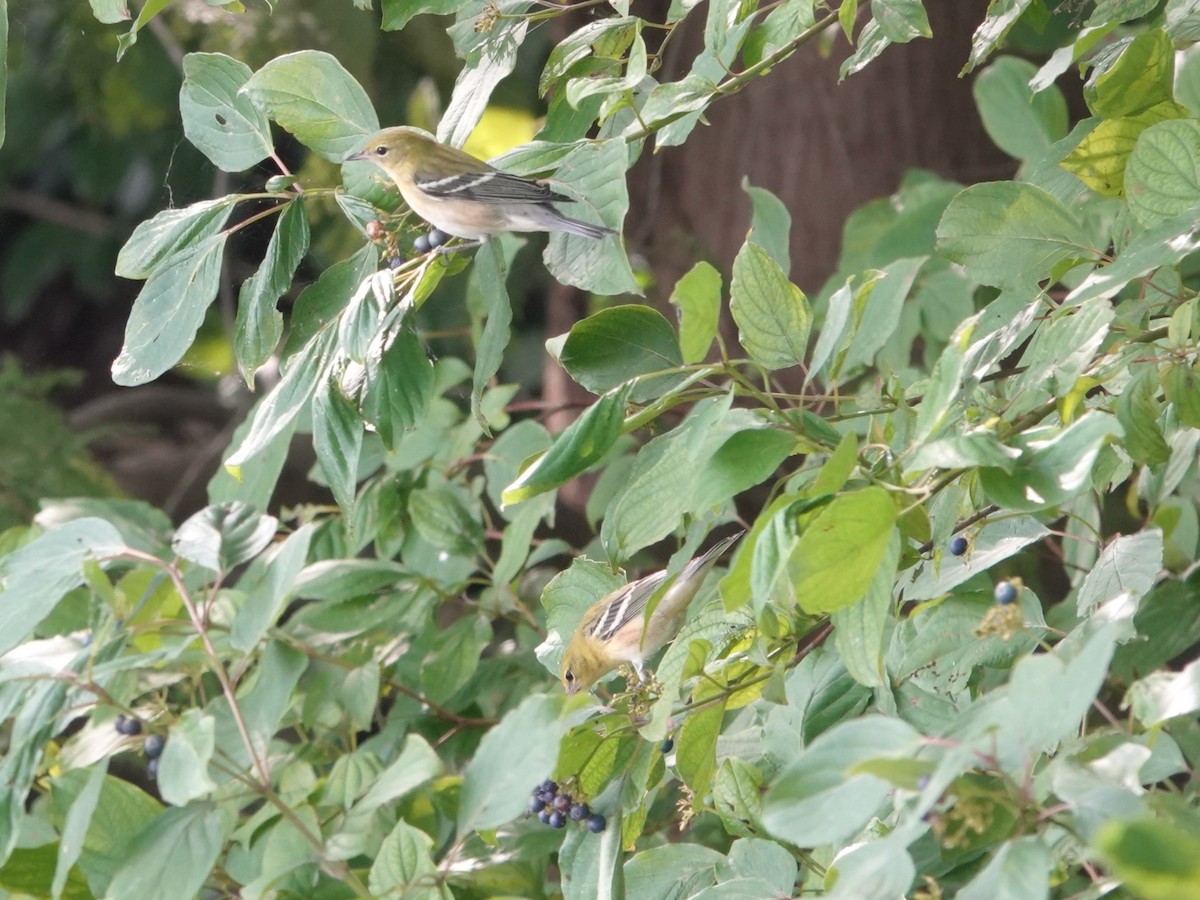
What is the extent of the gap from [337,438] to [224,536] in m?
0.57

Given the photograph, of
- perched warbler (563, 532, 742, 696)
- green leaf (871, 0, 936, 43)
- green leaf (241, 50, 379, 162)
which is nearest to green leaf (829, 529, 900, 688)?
green leaf (871, 0, 936, 43)

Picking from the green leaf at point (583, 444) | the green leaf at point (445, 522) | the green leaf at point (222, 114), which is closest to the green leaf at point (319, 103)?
the green leaf at point (222, 114)

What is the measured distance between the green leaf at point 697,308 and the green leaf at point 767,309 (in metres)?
0.10

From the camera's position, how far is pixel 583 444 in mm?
1122

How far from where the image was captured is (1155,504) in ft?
5.51

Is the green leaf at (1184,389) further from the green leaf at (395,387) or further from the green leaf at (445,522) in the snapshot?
the green leaf at (445,522)

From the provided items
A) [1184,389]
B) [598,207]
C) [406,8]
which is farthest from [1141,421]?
[406,8]

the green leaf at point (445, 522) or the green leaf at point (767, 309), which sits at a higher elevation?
the green leaf at point (767, 309)

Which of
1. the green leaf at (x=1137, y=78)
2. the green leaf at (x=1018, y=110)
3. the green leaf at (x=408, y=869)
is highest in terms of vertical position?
the green leaf at (x=1137, y=78)

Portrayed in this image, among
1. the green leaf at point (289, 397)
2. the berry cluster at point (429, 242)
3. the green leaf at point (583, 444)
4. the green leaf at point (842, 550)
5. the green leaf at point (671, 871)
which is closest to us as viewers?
the green leaf at point (842, 550)

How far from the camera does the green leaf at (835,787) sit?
75 centimetres

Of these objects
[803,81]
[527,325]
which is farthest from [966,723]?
[527,325]

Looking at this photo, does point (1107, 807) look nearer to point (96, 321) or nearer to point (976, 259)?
point (976, 259)

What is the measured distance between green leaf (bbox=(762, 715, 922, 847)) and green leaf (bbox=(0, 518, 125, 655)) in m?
0.88
